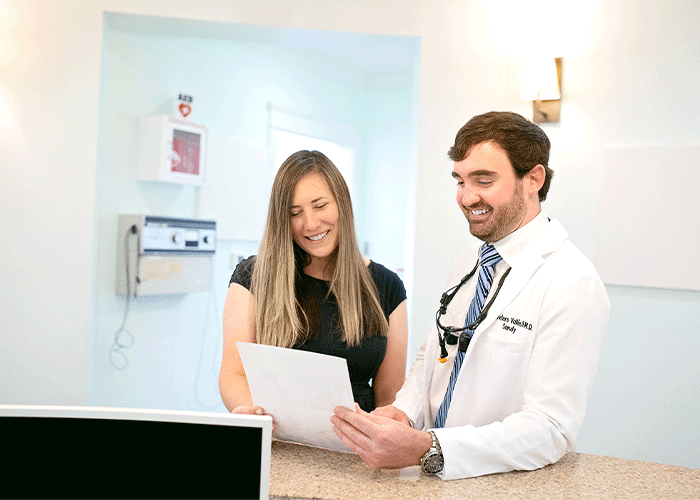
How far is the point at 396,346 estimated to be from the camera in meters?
1.87

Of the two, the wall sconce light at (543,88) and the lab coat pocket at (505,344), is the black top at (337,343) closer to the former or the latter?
the lab coat pocket at (505,344)

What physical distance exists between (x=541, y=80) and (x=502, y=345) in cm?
157

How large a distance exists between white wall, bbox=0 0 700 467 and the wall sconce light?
5 cm

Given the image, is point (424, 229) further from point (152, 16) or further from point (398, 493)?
point (398, 493)

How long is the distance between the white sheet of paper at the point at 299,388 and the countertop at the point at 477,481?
6 cm

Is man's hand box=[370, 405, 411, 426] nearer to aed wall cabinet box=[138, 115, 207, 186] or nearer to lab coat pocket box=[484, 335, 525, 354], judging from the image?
lab coat pocket box=[484, 335, 525, 354]

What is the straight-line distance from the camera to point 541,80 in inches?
101

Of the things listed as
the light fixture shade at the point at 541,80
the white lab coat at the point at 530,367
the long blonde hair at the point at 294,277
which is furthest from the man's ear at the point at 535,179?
the light fixture shade at the point at 541,80

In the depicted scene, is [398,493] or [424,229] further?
[424,229]

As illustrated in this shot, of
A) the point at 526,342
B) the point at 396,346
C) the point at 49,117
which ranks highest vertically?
the point at 49,117

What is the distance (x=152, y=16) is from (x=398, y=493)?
7.84 ft

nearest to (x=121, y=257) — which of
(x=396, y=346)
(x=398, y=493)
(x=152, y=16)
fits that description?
(x=152, y=16)

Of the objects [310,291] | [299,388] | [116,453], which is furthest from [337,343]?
[116,453]

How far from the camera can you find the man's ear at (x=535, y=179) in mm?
1500
